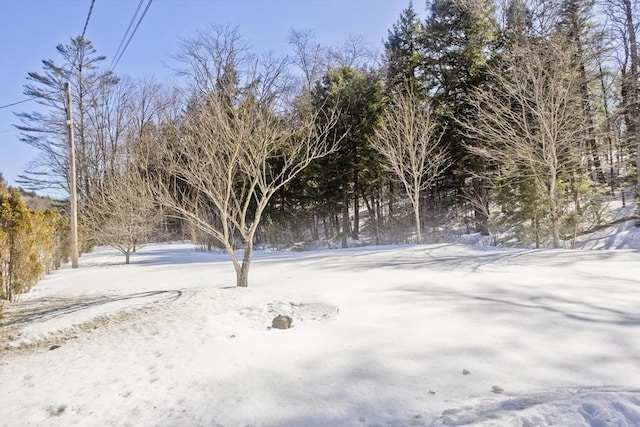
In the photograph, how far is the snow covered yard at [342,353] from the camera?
2484mm

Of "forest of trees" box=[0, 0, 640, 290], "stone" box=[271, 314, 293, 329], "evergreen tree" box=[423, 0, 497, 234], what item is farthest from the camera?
"evergreen tree" box=[423, 0, 497, 234]

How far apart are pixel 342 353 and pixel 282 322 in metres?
1.08

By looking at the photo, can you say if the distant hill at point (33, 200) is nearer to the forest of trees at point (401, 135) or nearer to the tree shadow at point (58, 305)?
the forest of trees at point (401, 135)

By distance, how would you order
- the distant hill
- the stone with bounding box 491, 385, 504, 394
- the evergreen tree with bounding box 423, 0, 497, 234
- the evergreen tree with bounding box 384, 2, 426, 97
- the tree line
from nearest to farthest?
the stone with bounding box 491, 385, 504, 394
the tree line
the evergreen tree with bounding box 423, 0, 497, 234
the evergreen tree with bounding box 384, 2, 426, 97
the distant hill

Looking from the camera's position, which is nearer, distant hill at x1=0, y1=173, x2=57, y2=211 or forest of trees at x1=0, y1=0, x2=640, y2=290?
forest of trees at x1=0, y1=0, x2=640, y2=290

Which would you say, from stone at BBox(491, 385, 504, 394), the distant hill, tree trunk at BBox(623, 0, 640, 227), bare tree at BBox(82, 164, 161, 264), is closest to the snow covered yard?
stone at BBox(491, 385, 504, 394)

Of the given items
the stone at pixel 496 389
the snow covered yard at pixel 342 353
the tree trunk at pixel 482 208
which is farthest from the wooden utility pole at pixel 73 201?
the tree trunk at pixel 482 208

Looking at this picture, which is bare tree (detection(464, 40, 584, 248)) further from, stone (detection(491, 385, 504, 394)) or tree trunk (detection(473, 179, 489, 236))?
stone (detection(491, 385, 504, 394))

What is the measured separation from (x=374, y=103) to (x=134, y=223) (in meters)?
11.0

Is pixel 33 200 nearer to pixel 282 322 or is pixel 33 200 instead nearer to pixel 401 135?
pixel 401 135

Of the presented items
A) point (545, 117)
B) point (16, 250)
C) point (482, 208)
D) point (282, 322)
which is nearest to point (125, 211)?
point (16, 250)

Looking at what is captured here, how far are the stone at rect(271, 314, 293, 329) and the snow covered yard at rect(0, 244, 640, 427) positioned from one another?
12 cm

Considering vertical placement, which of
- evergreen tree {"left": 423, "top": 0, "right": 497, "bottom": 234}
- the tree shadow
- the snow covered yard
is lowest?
the snow covered yard

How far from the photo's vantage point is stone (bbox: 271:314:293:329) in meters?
4.25
